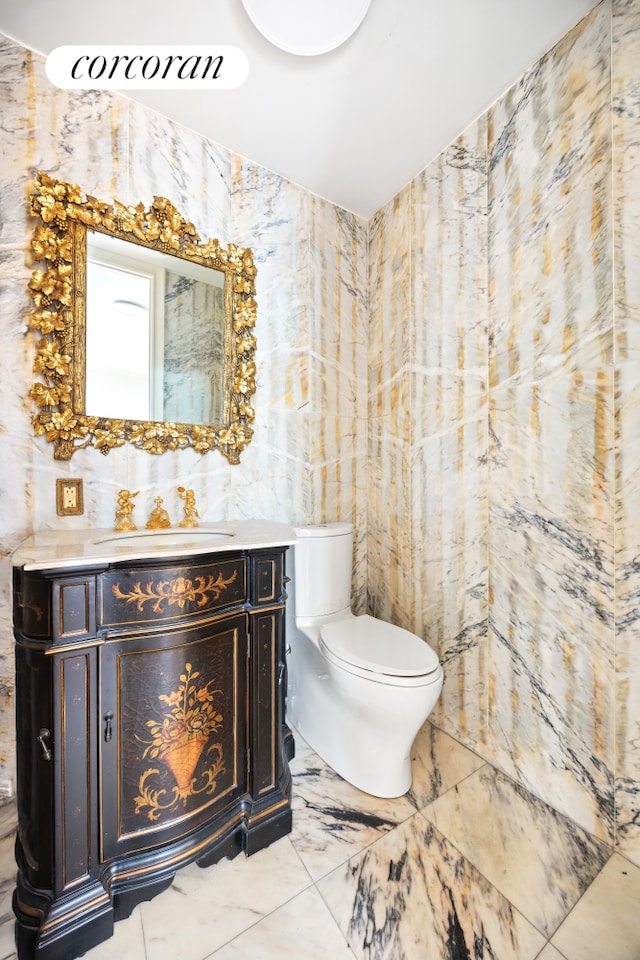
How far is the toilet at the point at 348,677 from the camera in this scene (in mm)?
1283

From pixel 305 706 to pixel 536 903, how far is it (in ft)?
2.98

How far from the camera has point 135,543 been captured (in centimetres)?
125

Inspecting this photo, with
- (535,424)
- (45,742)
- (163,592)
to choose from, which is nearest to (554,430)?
(535,424)

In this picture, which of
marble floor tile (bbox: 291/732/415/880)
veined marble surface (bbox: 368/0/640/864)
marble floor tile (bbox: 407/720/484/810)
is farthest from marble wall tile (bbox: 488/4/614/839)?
marble floor tile (bbox: 291/732/415/880)

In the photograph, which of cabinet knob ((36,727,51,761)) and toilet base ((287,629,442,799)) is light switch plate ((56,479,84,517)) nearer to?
cabinet knob ((36,727,51,761))

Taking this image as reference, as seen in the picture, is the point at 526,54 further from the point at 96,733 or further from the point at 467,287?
the point at 96,733

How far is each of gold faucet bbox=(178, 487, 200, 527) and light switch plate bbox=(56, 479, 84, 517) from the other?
346mm

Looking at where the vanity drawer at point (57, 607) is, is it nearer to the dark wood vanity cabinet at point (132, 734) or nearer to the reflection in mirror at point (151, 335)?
the dark wood vanity cabinet at point (132, 734)

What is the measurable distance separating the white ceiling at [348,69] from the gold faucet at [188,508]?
1512 millimetres

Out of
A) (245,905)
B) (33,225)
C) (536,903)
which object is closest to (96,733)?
(245,905)

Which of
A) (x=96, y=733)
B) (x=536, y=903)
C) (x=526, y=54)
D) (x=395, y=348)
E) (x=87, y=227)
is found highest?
(x=526, y=54)

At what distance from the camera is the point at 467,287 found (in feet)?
5.35

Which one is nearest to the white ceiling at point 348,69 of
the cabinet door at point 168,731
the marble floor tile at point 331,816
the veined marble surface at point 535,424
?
the veined marble surface at point 535,424

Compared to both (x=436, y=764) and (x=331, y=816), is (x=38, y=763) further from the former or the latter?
(x=436, y=764)
